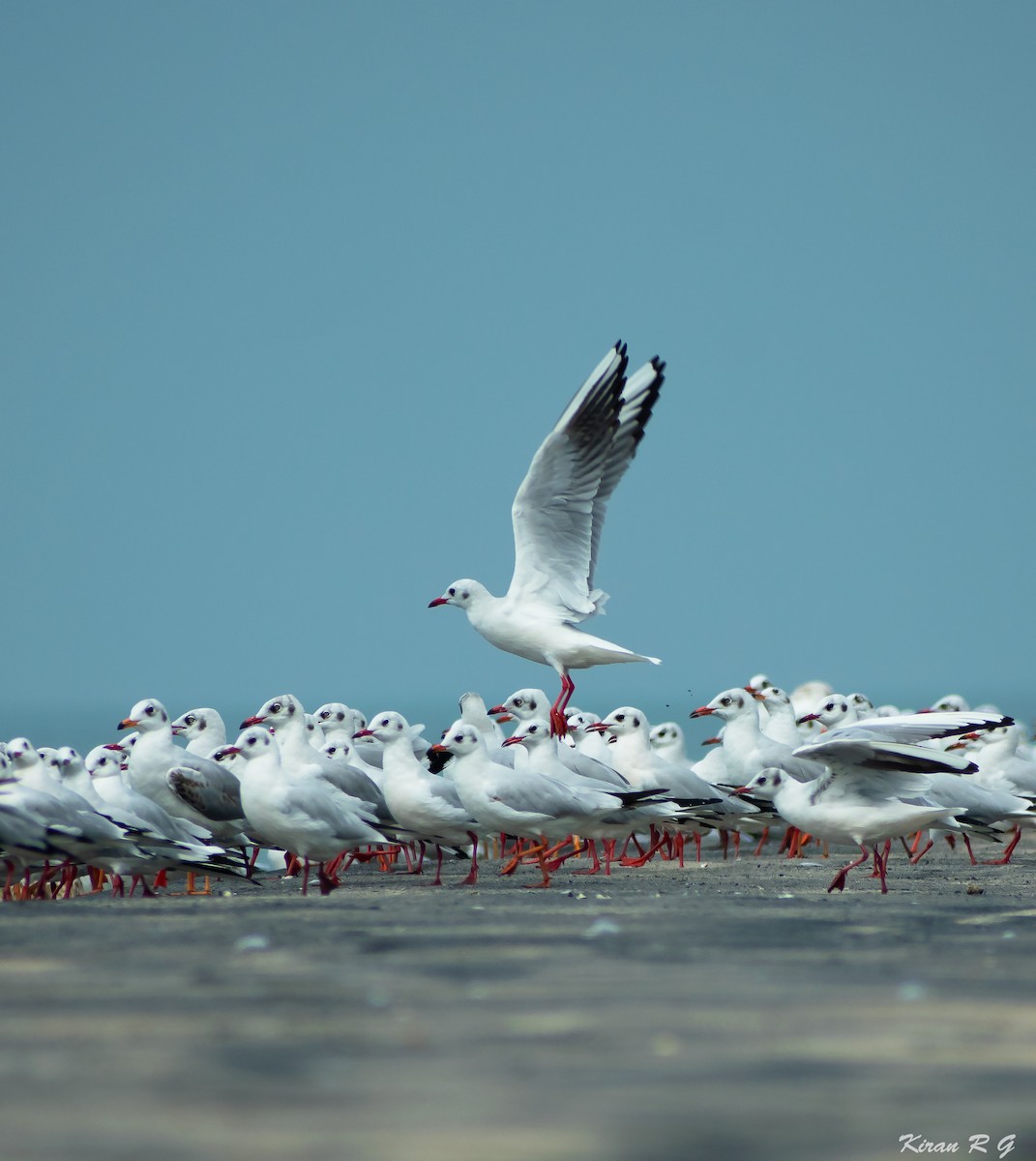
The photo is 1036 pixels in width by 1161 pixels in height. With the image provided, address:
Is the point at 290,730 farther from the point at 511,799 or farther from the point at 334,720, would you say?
the point at 334,720

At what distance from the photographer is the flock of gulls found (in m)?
9.58

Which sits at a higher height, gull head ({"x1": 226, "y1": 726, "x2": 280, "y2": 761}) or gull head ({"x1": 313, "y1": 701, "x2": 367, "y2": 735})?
gull head ({"x1": 313, "y1": 701, "x2": 367, "y2": 735})

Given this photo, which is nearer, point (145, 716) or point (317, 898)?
point (317, 898)

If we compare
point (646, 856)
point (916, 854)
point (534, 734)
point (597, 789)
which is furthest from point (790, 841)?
point (597, 789)

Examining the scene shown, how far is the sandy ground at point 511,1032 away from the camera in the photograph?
12.6 feet

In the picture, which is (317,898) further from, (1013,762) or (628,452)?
(1013,762)

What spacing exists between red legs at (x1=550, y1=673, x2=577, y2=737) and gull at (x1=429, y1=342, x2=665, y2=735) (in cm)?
1

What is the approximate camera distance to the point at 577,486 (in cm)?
1361

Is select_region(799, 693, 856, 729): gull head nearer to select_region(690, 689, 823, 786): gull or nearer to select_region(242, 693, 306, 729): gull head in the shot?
select_region(690, 689, 823, 786): gull

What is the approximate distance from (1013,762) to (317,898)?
22.5 ft

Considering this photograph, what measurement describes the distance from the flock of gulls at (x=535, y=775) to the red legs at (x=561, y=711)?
0.09 feet

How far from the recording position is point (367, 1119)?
3953 millimetres

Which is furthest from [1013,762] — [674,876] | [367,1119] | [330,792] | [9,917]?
[367,1119]

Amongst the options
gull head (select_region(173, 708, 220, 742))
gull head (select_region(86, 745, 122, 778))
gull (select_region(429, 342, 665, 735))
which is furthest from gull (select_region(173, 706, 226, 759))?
gull (select_region(429, 342, 665, 735))
